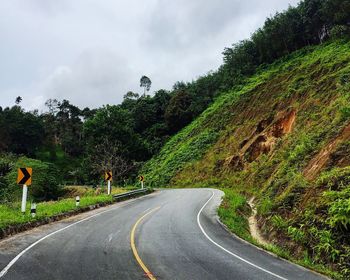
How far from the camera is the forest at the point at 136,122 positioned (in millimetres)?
51656

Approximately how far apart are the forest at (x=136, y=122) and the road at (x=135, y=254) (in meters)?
23.4

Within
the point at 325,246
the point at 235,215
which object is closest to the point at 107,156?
the point at 235,215


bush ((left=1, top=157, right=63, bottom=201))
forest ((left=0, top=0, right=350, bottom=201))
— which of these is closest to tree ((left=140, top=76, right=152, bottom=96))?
forest ((left=0, top=0, right=350, bottom=201))

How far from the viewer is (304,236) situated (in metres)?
12.9

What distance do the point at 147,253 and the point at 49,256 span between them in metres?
2.75

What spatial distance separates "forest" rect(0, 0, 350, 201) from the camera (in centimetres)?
5166

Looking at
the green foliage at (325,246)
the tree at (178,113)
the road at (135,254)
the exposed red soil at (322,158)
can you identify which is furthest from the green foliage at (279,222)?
the tree at (178,113)

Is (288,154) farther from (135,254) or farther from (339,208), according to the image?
(135,254)

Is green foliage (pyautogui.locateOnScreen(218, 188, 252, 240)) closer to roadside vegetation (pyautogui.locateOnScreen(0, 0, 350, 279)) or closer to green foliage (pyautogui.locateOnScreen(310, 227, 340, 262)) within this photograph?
roadside vegetation (pyautogui.locateOnScreen(0, 0, 350, 279))

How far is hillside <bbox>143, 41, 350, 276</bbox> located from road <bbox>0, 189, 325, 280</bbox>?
6.36 feet

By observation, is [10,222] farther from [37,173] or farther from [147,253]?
[37,173]

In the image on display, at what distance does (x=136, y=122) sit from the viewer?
8575 centimetres

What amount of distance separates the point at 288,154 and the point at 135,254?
17999mm

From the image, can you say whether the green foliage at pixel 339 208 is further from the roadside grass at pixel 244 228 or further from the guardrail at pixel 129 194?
the guardrail at pixel 129 194
